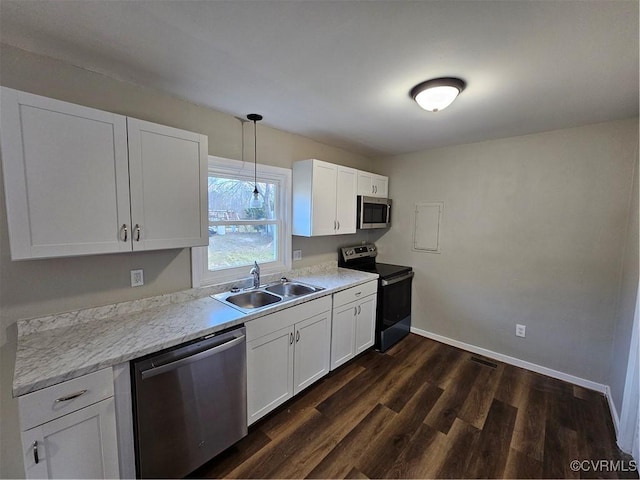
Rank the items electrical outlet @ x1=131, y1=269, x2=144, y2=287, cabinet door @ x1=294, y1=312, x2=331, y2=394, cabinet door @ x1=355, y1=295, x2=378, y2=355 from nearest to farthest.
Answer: electrical outlet @ x1=131, y1=269, x2=144, y2=287 < cabinet door @ x1=294, y1=312, x2=331, y2=394 < cabinet door @ x1=355, y1=295, x2=378, y2=355

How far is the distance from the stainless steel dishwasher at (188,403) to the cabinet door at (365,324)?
1.36m

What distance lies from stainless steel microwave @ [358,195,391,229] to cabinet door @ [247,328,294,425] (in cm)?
171

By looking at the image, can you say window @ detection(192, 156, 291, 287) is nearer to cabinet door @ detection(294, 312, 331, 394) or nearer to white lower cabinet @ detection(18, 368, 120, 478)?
cabinet door @ detection(294, 312, 331, 394)

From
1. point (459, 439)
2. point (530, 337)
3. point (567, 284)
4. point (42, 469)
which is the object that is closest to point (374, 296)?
point (459, 439)

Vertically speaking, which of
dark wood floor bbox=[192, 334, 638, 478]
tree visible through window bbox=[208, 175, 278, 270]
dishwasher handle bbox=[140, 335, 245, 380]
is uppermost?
tree visible through window bbox=[208, 175, 278, 270]

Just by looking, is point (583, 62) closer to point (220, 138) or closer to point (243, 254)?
point (220, 138)

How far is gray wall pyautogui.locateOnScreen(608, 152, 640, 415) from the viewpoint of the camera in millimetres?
1902

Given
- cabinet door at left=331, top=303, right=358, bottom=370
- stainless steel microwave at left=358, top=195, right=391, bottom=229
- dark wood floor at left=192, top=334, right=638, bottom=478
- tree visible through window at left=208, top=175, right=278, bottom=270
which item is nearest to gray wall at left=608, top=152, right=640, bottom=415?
dark wood floor at left=192, top=334, right=638, bottom=478

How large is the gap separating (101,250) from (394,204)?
320 centimetres

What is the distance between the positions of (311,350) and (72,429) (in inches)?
59.2

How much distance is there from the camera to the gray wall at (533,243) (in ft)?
7.52

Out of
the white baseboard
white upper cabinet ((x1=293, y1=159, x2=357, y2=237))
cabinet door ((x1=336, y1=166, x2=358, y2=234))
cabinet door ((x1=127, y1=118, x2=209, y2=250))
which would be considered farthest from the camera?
cabinet door ((x1=336, y1=166, x2=358, y2=234))

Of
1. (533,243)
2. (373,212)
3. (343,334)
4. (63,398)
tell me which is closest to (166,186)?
(63,398)

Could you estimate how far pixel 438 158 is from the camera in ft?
10.5
